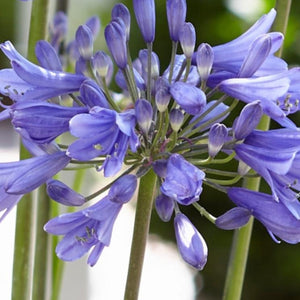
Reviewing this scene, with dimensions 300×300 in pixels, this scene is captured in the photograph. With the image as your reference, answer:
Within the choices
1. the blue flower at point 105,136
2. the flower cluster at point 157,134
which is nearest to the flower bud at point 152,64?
the flower cluster at point 157,134

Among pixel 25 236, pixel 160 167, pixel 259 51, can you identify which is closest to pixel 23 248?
pixel 25 236

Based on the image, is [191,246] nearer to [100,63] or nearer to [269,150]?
[269,150]

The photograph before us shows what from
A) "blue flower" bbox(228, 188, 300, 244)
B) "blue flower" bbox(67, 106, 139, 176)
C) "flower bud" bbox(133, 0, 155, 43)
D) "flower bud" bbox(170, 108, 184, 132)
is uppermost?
"flower bud" bbox(133, 0, 155, 43)

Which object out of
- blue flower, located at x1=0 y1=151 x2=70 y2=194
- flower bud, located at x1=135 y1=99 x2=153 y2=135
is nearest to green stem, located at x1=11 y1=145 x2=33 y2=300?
blue flower, located at x1=0 y1=151 x2=70 y2=194

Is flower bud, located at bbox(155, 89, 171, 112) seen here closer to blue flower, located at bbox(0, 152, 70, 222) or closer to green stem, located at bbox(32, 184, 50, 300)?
blue flower, located at bbox(0, 152, 70, 222)

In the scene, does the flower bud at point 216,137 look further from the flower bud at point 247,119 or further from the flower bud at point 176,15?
the flower bud at point 176,15
